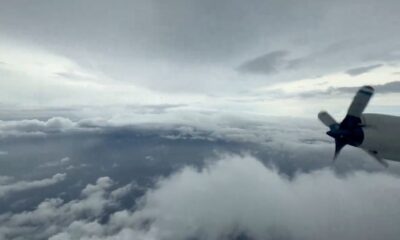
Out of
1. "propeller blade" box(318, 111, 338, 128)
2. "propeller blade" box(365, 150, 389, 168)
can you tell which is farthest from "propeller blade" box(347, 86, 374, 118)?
"propeller blade" box(365, 150, 389, 168)

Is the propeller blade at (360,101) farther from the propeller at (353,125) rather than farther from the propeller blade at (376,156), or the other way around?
the propeller blade at (376,156)

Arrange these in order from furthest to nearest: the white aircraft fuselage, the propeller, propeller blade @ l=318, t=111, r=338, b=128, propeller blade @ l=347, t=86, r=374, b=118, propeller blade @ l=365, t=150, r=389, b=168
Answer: propeller blade @ l=318, t=111, r=338, b=128
propeller blade @ l=365, t=150, r=389, b=168
the white aircraft fuselage
the propeller
propeller blade @ l=347, t=86, r=374, b=118

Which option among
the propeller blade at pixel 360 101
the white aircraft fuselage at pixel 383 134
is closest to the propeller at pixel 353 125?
the propeller blade at pixel 360 101

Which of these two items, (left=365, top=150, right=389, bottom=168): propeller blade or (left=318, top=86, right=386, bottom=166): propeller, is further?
(left=365, top=150, right=389, bottom=168): propeller blade

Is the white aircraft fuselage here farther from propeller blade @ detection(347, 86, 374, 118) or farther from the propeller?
propeller blade @ detection(347, 86, 374, 118)

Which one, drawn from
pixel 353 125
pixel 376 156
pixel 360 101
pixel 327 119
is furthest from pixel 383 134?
pixel 327 119

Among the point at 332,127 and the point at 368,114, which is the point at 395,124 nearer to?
the point at 368,114

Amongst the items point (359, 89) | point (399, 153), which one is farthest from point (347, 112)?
point (399, 153)
